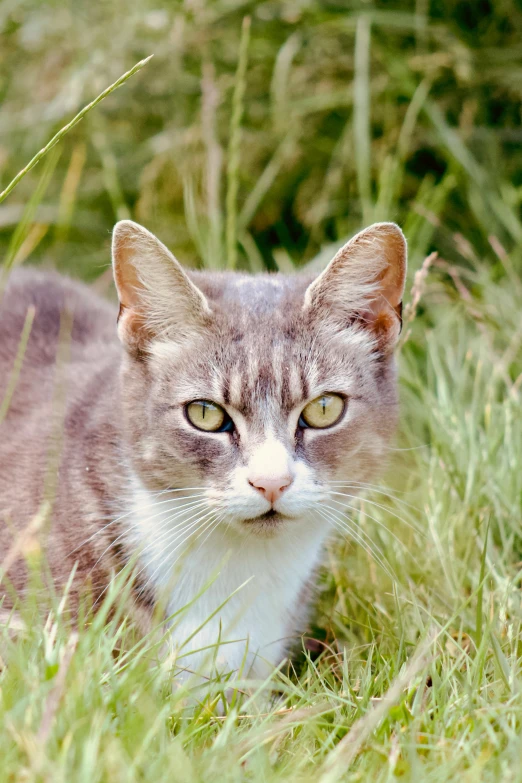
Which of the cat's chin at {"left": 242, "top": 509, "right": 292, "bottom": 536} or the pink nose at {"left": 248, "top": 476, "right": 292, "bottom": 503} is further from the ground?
the pink nose at {"left": 248, "top": 476, "right": 292, "bottom": 503}

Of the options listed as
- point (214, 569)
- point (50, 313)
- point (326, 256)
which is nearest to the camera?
point (214, 569)

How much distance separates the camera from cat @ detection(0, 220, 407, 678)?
1.99 meters

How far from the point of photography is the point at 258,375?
2000 mm

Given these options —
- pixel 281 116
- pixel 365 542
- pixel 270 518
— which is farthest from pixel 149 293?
pixel 281 116

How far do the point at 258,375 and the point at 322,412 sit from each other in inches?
7.0

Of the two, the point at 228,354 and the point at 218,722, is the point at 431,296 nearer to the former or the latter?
the point at 228,354

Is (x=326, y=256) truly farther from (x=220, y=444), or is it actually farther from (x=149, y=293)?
(x=220, y=444)

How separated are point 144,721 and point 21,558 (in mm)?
734

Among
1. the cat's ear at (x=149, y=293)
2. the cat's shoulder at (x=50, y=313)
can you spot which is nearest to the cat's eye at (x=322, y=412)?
the cat's ear at (x=149, y=293)

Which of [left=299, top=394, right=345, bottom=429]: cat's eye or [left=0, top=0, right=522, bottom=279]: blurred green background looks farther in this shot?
[left=0, top=0, right=522, bottom=279]: blurred green background

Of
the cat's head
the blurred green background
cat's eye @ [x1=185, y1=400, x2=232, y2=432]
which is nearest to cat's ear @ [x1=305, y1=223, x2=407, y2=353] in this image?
the cat's head

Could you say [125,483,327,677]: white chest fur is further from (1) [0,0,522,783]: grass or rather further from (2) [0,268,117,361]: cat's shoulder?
(2) [0,268,117,361]: cat's shoulder

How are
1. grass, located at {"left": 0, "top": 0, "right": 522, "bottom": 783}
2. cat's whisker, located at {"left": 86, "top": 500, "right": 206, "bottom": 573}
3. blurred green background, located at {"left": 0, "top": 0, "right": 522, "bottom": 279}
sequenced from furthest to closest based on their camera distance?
1. blurred green background, located at {"left": 0, "top": 0, "right": 522, "bottom": 279}
2. cat's whisker, located at {"left": 86, "top": 500, "right": 206, "bottom": 573}
3. grass, located at {"left": 0, "top": 0, "right": 522, "bottom": 783}

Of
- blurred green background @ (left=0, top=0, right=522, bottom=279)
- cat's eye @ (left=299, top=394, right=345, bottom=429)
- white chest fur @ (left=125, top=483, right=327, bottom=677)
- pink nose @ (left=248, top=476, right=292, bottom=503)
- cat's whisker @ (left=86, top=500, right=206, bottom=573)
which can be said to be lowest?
white chest fur @ (left=125, top=483, right=327, bottom=677)
